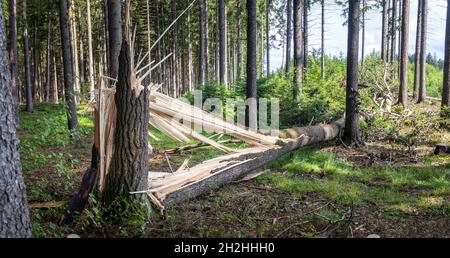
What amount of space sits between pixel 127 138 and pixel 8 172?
159 cm

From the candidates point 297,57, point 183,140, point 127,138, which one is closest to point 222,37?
point 297,57

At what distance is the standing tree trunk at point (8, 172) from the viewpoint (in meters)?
2.86

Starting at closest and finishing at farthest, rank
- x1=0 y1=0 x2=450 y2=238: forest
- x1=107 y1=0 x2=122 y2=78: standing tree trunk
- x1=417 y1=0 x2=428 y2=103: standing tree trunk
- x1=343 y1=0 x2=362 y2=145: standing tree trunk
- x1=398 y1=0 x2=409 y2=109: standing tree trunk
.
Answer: x1=0 y1=0 x2=450 y2=238: forest < x1=107 y1=0 x2=122 y2=78: standing tree trunk < x1=343 y1=0 x2=362 y2=145: standing tree trunk < x1=398 y1=0 x2=409 y2=109: standing tree trunk < x1=417 y1=0 x2=428 y2=103: standing tree trunk

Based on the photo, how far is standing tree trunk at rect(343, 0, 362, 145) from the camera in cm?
934

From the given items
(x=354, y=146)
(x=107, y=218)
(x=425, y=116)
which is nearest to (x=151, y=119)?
(x=107, y=218)

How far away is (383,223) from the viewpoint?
4512 millimetres

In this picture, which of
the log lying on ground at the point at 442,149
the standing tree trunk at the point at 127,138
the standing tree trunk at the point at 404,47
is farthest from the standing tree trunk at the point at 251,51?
the standing tree trunk at the point at 404,47

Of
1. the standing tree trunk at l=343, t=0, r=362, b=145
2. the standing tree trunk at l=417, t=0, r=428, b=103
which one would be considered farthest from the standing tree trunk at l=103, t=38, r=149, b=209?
the standing tree trunk at l=417, t=0, r=428, b=103

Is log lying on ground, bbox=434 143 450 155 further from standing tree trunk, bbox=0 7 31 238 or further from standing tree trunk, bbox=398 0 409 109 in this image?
standing tree trunk, bbox=0 7 31 238

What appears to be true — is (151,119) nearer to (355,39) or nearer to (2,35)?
(2,35)

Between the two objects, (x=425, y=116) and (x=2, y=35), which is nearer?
(x=2, y=35)

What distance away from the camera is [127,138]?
436cm

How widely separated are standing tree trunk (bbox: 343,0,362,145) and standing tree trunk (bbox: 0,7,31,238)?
27.0 ft
